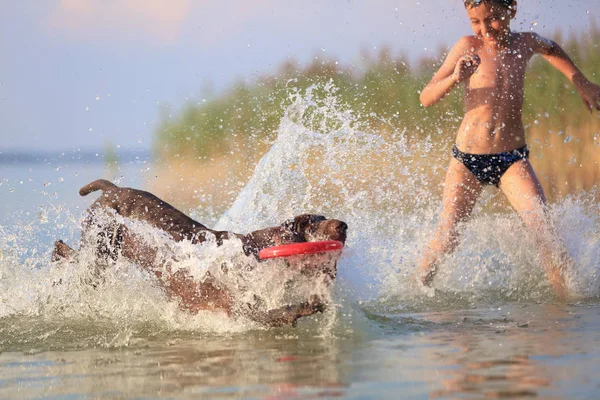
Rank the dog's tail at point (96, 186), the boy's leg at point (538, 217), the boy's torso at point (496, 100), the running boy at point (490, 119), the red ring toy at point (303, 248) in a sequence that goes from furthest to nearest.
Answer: the boy's torso at point (496, 100) → the running boy at point (490, 119) → the boy's leg at point (538, 217) → the dog's tail at point (96, 186) → the red ring toy at point (303, 248)

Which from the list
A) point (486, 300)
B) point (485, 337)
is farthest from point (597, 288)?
point (485, 337)

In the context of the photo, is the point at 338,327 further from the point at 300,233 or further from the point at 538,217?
the point at 538,217

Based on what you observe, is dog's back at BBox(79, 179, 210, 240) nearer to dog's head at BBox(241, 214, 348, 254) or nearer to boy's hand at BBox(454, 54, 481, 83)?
dog's head at BBox(241, 214, 348, 254)

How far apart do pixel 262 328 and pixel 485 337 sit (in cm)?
116

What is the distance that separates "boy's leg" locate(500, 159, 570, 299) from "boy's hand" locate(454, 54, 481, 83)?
29.9 inches

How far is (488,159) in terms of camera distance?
22.9ft

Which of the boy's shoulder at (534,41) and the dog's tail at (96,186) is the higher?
the boy's shoulder at (534,41)

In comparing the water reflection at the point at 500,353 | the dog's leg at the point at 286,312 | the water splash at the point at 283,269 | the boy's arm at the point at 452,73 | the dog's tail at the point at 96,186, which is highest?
the boy's arm at the point at 452,73

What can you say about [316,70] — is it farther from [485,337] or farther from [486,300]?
[485,337]

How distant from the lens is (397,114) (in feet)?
43.3

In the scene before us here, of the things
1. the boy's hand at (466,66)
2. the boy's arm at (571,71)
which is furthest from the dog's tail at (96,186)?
the boy's arm at (571,71)

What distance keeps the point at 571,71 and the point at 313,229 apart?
3283 mm

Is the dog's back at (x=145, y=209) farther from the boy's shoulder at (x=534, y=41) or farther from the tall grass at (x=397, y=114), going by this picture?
the tall grass at (x=397, y=114)

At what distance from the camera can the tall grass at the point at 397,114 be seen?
40.3 feet
